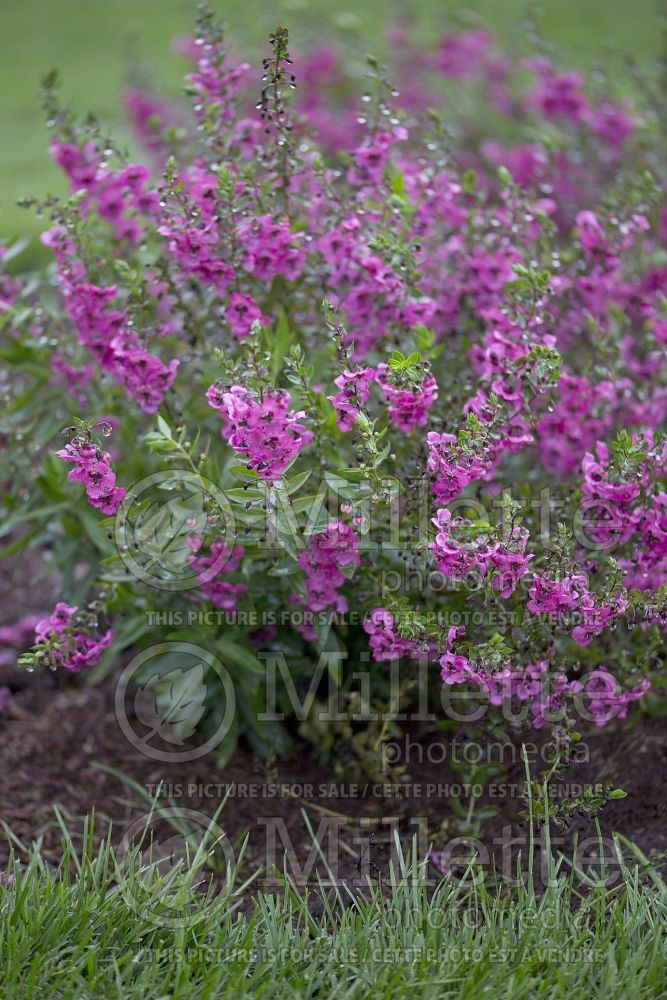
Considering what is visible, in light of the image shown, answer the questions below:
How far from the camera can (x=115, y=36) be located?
42.5 ft

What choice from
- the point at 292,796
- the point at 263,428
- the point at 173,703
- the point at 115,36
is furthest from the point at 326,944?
the point at 115,36

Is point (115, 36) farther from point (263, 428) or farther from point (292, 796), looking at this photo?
point (263, 428)

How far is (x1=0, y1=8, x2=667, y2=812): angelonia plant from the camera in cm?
243

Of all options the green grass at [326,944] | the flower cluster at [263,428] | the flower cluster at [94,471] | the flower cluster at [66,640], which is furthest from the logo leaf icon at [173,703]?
the flower cluster at [263,428]

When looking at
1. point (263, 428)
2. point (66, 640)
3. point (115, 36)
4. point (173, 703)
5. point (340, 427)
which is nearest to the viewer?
point (263, 428)

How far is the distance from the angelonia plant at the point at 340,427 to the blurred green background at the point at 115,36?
3.23 meters

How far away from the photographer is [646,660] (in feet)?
8.71

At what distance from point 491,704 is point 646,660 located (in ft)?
1.30

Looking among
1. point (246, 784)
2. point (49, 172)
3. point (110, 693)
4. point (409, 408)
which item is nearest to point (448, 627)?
point (409, 408)

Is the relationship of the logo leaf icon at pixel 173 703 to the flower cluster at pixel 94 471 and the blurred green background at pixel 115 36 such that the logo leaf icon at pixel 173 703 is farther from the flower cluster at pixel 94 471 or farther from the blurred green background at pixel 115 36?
the blurred green background at pixel 115 36

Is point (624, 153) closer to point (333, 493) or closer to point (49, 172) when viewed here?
point (333, 493)

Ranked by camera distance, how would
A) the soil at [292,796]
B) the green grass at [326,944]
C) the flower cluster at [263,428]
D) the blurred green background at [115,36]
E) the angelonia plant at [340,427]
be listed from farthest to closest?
the blurred green background at [115,36] → the soil at [292,796] → the angelonia plant at [340,427] → the flower cluster at [263,428] → the green grass at [326,944]

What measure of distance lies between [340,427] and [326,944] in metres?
1.10

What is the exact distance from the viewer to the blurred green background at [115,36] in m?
7.48
